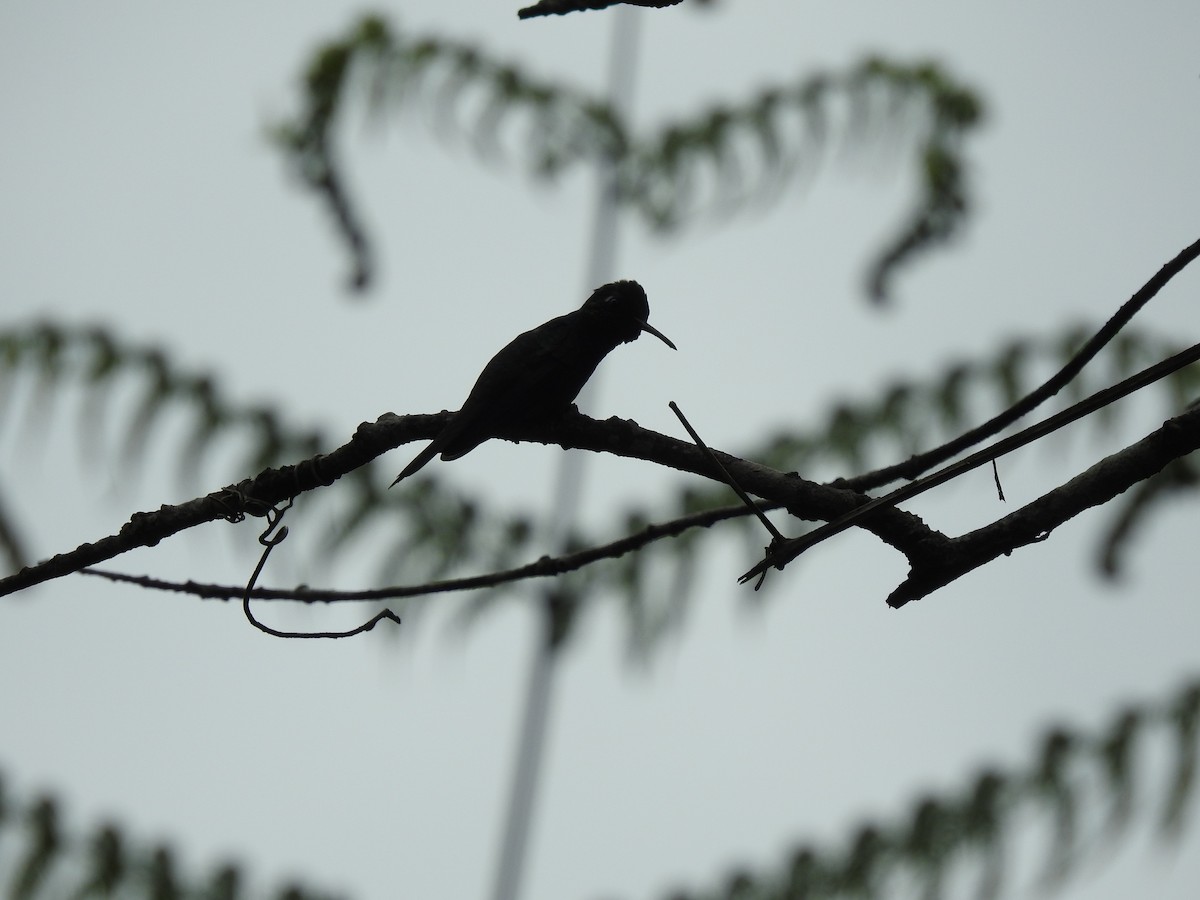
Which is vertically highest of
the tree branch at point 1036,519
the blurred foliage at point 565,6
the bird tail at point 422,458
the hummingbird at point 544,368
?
the blurred foliage at point 565,6

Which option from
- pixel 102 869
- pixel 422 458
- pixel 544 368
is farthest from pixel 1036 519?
pixel 102 869

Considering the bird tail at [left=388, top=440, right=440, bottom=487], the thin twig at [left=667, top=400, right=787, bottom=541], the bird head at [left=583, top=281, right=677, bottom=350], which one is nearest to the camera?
the thin twig at [left=667, top=400, right=787, bottom=541]

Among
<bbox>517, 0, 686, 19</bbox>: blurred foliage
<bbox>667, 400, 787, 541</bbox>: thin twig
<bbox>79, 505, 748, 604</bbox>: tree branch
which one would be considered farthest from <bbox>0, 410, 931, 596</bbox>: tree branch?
<bbox>517, 0, 686, 19</bbox>: blurred foliage

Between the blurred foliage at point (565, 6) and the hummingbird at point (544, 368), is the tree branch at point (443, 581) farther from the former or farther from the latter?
the blurred foliage at point (565, 6)

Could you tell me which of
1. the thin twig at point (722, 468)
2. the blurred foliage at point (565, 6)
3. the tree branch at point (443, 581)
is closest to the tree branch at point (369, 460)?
the thin twig at point (722, 468)

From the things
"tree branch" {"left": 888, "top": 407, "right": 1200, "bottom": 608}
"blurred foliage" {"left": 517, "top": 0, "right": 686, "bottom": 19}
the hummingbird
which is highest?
"blurred foliage" {"left": 517, "top": 0, "right": 686, "bottom": 19}

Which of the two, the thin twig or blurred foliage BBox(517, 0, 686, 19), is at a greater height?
blurred foliage BBox(517, 0, 686, 19)

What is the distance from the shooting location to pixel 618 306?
87.3 inches

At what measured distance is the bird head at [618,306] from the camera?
7.27ft

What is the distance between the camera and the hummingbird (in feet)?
6.36

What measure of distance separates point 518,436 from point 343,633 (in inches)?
18.1

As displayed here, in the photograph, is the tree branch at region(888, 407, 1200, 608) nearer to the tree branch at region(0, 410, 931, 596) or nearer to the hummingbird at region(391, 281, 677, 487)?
the tree branch at region(0, 410, 931, 596)

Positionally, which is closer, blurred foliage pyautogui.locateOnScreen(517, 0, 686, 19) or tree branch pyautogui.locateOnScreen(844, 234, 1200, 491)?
tree branch pyautogui.locateOnScreen(844, 234, 1200, 491)

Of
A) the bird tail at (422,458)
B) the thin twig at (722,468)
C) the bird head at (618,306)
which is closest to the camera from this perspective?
the thin twig at (722,468)
